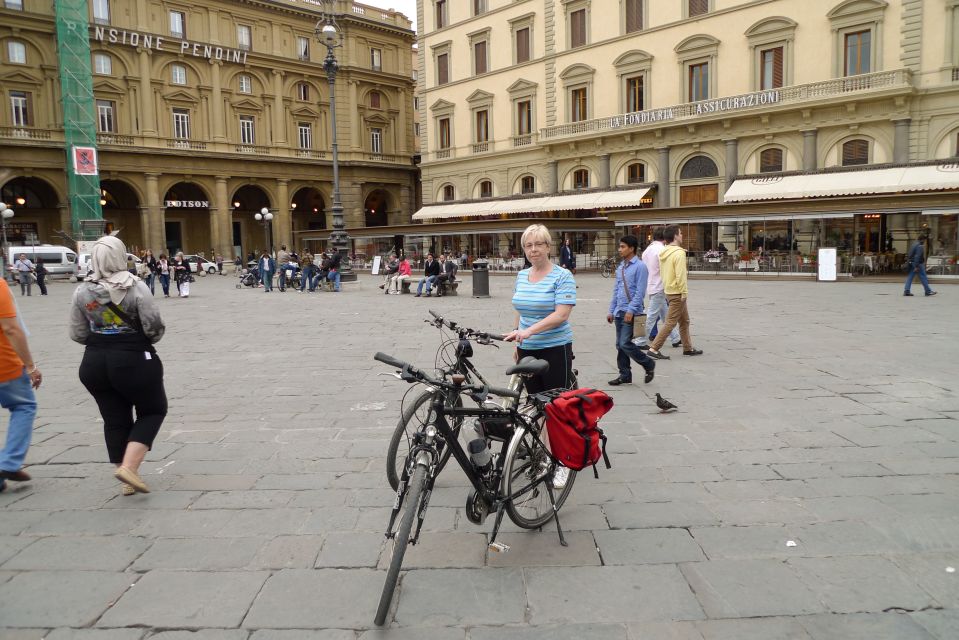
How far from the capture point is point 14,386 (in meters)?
4.51

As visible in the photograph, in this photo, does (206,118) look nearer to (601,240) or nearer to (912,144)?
(601,240)

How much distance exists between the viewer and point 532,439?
3738 millimetres

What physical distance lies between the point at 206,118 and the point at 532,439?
44.2 m

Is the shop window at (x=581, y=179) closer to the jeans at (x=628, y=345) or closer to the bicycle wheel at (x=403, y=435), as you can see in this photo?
the jeans at (x=628, y=345)

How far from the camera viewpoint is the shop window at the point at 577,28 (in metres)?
35.3

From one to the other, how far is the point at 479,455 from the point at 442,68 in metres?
42.5

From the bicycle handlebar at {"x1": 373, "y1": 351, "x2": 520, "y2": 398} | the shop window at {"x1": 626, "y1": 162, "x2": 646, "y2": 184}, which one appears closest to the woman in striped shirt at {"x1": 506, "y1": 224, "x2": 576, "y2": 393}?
the bicycle handlebar at {"x1": 373, "y1": 351, "x2": 520, "y2": 398}

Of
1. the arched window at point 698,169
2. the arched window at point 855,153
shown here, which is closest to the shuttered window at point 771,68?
the arched window at point 698,169

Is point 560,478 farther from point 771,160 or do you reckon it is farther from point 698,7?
point 698,7

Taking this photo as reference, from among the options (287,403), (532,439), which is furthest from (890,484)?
(287,403)

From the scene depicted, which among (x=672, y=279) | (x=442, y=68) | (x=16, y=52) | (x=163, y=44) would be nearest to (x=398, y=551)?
(x=672, y=279)

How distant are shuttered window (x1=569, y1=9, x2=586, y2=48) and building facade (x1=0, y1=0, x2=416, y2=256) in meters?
17.6

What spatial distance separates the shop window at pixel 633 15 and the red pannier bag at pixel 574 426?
111 feet

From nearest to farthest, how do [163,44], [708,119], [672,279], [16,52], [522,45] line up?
[672,279], [708,119], [16,52], [522,45], [163,44]
